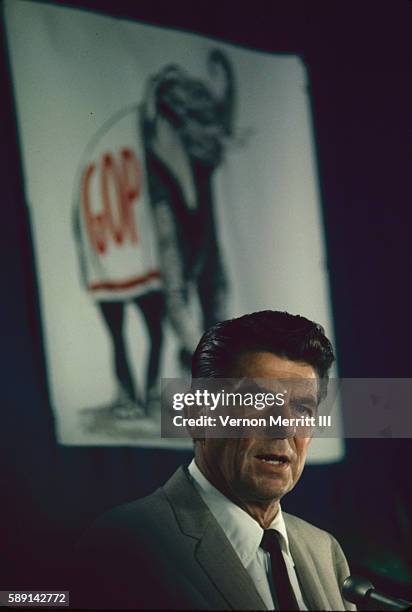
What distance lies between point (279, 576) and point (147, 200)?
0.92 metres

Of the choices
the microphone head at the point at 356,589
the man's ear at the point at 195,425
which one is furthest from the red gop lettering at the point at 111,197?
the microphone head at the point at 356,589

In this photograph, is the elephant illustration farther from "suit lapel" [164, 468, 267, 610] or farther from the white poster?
"suit lapel" [164, 468, 267, 610]

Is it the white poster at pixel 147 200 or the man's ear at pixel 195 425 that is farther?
the white poster at pixel 147 200

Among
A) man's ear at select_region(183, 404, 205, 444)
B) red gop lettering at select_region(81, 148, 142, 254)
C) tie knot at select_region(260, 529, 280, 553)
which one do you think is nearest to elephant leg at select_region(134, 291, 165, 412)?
red gop lettering at select_region(81, 148, 142, 254)

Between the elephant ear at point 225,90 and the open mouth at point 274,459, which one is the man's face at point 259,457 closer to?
the open mouth at point 274,459

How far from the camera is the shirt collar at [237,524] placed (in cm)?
116

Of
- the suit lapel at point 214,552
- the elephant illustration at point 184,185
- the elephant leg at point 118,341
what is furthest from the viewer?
the elephant illustration at point 184,185

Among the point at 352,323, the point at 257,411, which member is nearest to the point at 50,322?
the point at 257,411

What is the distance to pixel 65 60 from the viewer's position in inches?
63.8

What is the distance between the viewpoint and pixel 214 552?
3.73 feet

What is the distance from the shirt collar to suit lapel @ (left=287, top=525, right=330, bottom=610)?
33mm

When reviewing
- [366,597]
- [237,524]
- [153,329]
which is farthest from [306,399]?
[153,329]

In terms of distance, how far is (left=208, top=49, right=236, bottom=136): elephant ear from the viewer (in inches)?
69.2

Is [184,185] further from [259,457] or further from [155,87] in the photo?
[259,457]
